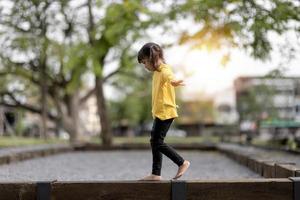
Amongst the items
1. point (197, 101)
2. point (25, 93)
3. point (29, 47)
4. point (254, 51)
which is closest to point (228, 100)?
point (197, 101)

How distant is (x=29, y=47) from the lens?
25.4 metres

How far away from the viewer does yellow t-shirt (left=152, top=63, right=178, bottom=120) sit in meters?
5.91

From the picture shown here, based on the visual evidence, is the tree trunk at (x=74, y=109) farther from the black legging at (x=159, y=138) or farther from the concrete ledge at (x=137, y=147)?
the black legging at (x=159, y=138)

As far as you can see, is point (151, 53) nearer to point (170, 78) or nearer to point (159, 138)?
point (170, 78)

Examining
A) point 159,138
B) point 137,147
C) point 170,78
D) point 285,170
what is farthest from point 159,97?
point 137,147

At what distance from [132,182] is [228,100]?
93.0 m

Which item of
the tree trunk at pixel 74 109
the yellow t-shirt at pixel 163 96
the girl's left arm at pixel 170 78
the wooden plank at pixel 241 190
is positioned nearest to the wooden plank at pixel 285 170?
the wooden plank at pixel 241 190

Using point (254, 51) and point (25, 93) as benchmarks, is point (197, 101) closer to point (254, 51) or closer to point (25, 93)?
point (25, 93)

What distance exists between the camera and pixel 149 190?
546 centimetres

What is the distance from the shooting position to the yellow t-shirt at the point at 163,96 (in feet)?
19.4

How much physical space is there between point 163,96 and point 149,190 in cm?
103

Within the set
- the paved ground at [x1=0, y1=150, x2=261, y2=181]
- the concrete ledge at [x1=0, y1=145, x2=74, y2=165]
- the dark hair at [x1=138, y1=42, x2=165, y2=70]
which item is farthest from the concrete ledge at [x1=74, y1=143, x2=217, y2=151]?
the dark hair at [x1=138, y1=42, x2=165, y2=70]

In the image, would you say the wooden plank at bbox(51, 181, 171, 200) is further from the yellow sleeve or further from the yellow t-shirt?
the yellow sleeve

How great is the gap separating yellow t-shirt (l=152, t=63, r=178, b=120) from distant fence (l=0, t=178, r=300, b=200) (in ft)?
2.60
